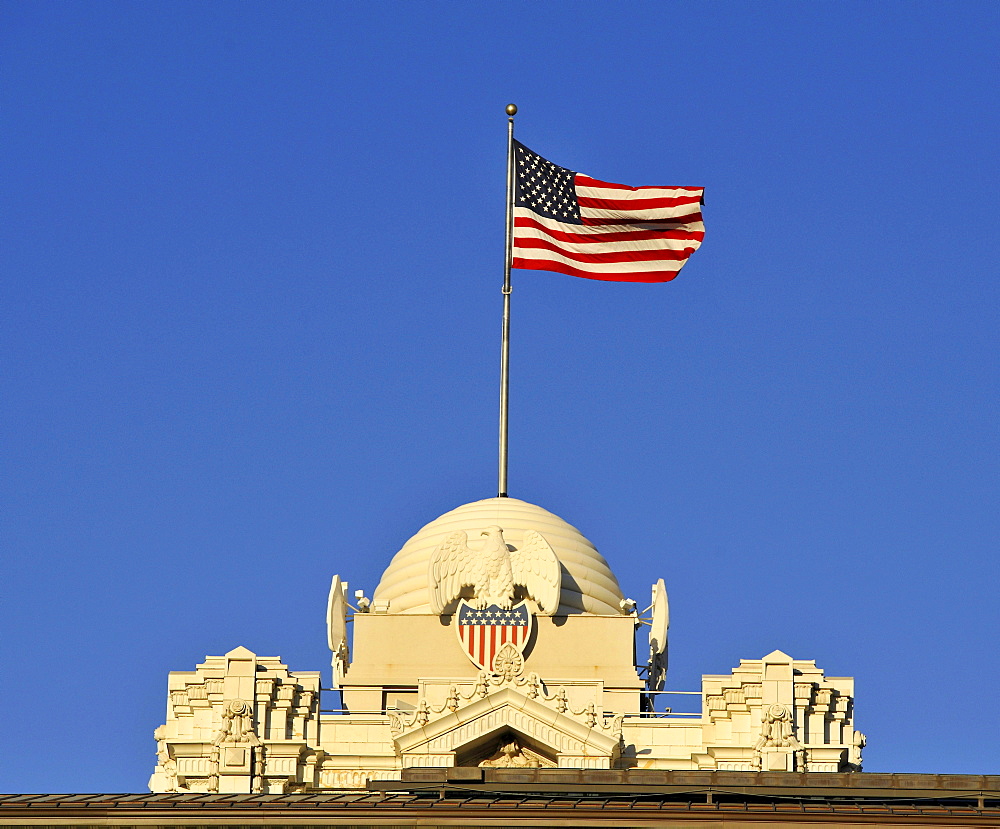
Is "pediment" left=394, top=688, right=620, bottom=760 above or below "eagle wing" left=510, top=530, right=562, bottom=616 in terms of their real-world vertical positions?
below

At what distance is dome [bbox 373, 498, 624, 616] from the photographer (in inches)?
3433

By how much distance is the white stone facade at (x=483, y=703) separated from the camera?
7675cm

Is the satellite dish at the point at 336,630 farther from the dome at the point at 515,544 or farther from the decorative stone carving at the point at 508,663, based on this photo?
the decorative stone carving at the point at 508,663

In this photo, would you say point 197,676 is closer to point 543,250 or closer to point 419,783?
point 543,250

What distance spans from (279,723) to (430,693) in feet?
16.3

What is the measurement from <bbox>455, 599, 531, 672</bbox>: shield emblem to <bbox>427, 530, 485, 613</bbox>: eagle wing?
23.9 inches

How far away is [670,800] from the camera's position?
54469 millimetres

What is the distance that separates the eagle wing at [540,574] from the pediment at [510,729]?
778 cm

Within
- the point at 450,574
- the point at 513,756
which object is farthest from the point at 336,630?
the point at 513,756

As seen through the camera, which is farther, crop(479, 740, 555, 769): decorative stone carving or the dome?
the dome

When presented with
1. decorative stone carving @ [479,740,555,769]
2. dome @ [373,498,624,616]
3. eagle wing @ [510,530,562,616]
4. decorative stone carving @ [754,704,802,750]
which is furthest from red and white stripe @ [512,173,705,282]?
decorative stone carving @ [479,740,555,769]

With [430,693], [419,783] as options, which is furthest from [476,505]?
[419,783]

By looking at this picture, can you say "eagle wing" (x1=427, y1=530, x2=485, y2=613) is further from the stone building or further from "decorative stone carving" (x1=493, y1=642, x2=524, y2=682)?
"decorative stone carving" (x1=493, y1=642, x2=524, y2=682)

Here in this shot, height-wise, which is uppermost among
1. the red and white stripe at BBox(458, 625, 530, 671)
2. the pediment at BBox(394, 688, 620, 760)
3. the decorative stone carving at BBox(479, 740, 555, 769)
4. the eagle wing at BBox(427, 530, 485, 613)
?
the eagle wing at BBox(427, 530, 485, 613)
